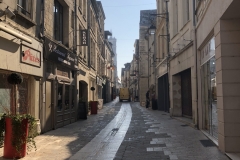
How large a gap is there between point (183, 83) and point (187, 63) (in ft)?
9.16

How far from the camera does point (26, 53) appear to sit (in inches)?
348

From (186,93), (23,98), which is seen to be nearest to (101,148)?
(23,98)

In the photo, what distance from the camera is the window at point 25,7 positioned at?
888 cm

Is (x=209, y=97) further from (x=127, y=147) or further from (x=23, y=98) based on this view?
(x=23, y=98)

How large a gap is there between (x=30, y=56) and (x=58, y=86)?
128 inches

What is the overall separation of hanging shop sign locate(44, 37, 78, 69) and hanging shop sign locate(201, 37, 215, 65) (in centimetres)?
583

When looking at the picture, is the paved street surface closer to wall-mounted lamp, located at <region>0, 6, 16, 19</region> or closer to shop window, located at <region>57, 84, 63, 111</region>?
shop window, located at <region>57, 84, 63, 111</region>

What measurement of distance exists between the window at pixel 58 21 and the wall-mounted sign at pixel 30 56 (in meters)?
3.18

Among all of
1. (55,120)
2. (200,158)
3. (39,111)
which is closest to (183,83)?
(55,120)

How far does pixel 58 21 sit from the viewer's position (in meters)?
13.3

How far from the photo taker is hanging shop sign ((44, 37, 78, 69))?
421 inches

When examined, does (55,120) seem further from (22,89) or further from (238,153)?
(238,153)

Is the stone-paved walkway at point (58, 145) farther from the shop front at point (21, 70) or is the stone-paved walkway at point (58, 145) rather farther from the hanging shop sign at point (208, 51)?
the hanging shop sign at point (208, 51)

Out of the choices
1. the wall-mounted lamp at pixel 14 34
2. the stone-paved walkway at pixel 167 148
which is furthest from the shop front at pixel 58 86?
the stone-paved walkway at pixel 167 148
